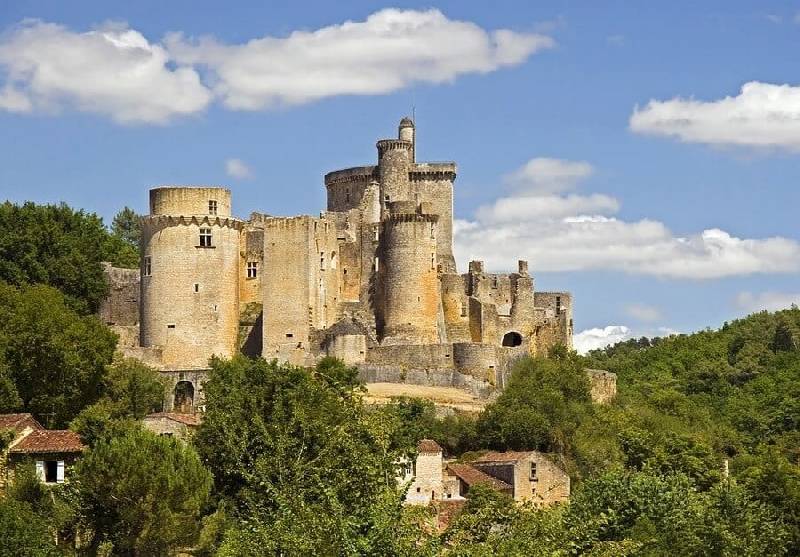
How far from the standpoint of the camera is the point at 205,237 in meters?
81.2

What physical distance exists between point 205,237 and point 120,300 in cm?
657

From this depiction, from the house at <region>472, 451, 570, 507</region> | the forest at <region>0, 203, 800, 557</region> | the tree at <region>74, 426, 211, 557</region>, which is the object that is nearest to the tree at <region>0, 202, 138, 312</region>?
the forest at <region>0, 203, 800, 557</region>

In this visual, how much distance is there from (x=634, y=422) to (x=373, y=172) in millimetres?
19991

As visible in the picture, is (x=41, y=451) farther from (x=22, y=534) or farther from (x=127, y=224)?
(x=127, y=224)

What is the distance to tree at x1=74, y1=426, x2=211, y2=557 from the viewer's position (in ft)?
172

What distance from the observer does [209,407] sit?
2442 inches

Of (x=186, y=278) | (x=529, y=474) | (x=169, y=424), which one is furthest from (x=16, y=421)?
(x=186, y=278)

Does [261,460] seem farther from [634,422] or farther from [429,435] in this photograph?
[634,422]

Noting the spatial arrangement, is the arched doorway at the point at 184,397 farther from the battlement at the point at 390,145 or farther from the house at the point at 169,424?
the battlement at the point at 390,145

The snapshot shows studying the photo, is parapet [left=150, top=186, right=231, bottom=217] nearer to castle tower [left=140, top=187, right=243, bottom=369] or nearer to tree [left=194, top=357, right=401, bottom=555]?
castle tower [left=140, top=187, right=243, bottom=369]

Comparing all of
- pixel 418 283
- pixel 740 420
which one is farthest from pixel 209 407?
pixel 740 420

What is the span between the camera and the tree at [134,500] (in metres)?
52.5

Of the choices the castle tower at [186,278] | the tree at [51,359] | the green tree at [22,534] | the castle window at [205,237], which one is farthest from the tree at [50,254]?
the green tree at [22,534]

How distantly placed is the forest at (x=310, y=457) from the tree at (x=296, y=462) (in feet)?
0.30
